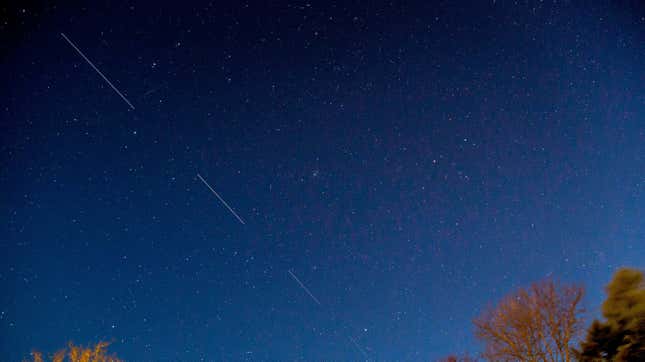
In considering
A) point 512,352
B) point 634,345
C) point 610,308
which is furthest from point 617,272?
point 512,352

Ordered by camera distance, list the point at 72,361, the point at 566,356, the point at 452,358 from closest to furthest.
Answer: the point at 566,356 → the point at 452,358 → the point at 72,361

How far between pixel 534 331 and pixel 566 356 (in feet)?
4.47

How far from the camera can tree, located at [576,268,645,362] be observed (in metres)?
12.9

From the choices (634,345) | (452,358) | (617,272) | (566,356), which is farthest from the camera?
(452,358)

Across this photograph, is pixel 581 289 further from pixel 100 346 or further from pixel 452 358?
pixel 100 346

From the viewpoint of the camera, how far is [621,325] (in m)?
13.8

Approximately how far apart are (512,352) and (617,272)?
548cm

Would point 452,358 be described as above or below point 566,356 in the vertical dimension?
above

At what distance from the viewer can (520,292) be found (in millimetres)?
17344

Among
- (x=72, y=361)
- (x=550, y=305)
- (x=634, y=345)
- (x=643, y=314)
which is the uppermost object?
(x=72, y=361)

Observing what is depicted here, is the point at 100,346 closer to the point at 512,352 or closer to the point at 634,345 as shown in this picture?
the point at 512,352

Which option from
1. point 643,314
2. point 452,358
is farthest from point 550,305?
point 452,358

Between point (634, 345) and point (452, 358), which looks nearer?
point (634, 345)

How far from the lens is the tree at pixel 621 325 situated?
12.9 m
